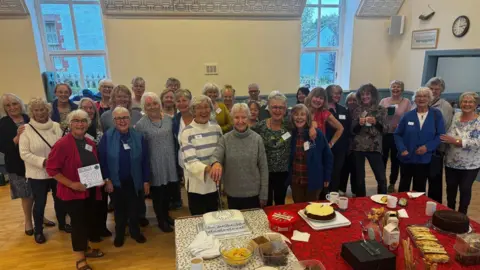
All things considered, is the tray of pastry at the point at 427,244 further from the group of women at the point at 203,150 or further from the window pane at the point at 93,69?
the window pane at the point at 93,69

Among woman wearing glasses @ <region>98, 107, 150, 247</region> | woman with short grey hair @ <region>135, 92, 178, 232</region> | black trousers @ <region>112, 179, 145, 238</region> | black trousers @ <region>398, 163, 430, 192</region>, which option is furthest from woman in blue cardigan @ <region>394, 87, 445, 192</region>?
black trousers @ <region>112, 179, 145, 238</region>

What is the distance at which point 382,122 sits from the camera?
319 centimetres

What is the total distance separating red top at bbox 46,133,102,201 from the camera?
2307 millimetres

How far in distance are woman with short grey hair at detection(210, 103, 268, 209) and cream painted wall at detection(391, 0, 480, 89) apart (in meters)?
4.26

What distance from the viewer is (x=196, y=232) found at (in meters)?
1.81

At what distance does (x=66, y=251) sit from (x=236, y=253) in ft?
7.20

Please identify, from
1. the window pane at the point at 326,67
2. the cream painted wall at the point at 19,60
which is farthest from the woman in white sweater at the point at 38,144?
the window pane at the point at 326,67

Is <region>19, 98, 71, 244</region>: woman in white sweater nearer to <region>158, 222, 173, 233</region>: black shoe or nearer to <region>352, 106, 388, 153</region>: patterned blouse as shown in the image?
<region>158, 222, 173, 233</region>: black shoe

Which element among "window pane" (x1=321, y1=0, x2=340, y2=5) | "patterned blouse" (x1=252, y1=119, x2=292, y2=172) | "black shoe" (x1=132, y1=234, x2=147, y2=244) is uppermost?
"window pane" (x1=321, y1=0, x2=340, y2=5)

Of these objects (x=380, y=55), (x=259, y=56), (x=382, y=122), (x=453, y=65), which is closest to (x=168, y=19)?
(x=259, y=56)

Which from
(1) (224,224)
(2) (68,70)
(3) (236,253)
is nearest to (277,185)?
(1) (224,224)

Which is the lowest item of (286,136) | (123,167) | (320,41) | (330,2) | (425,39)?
(123,167)

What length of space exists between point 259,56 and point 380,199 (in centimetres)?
401

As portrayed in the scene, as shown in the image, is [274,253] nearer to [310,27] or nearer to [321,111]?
[321,111]
